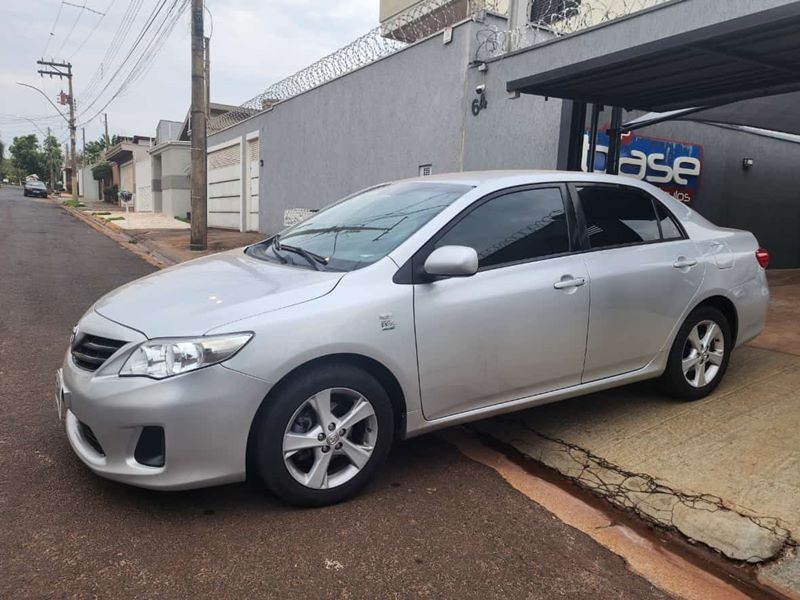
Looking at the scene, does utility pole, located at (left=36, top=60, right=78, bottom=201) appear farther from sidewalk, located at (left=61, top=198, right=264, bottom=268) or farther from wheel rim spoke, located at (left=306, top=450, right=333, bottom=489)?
wheel rim spoke, located at (left=306, top=450, right=333, bottom=489)

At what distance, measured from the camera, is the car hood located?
2.75 meters

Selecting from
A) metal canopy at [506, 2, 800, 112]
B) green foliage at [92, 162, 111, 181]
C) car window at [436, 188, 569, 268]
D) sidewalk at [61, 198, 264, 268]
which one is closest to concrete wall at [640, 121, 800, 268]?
metal canopy at [506, 2, 800, 112]

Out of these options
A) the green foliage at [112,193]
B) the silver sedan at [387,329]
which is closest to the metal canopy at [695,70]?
the silver sedan at [387,329]

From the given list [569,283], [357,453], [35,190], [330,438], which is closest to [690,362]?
[569,283]

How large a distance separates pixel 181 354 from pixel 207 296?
419 millimetres

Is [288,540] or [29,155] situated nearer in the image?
[288,540]

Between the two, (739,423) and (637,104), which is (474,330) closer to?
(739,423)

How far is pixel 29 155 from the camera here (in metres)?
90.6

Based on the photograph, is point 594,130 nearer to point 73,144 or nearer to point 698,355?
point 698,355

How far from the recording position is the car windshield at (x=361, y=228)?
3330mm

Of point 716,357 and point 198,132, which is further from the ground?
point 198,132

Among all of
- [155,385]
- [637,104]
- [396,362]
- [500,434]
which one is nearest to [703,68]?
[637,104]

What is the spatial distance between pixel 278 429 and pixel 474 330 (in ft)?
3.69

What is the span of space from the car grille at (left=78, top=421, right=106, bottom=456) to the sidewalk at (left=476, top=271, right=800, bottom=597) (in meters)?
2.28
